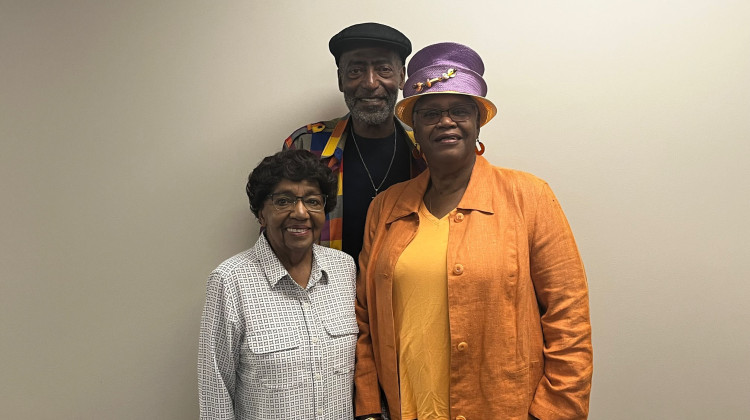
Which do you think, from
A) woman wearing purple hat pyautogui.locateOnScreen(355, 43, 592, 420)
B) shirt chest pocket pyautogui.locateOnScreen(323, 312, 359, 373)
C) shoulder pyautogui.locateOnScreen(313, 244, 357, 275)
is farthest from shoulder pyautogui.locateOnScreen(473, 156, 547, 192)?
shirt chest pocket pyautogui.locateOnScreen(323, 312, 359, 373)

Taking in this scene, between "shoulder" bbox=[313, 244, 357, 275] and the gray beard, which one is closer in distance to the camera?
"shoulder" bbox=[313, 244, 357, 275]

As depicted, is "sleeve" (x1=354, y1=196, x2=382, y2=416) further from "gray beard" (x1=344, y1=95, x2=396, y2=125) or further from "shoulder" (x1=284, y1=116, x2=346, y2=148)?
"shoulder" (x1=284, y1=116, x2=346, y2=148)

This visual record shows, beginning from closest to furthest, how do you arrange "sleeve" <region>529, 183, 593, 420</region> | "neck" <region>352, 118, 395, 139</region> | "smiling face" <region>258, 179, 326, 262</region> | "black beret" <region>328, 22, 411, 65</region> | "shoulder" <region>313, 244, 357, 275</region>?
"sleeve" <region>529, 183, 593, 420</region>
"smiling face" <region>258, 179, 326, 262</region>
"shoulder" <region>313, 244, 357, 275</region>
"black beret" <region>328, 22, 411, 65</region>
"neck" <region>352, 118, 395, 139</region>

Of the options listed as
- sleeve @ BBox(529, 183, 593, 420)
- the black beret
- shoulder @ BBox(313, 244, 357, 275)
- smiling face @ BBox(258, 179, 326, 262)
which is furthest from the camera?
the black beret

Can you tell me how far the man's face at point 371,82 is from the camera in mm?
1976

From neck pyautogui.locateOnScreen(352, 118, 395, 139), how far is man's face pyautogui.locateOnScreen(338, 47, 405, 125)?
0.07 metres

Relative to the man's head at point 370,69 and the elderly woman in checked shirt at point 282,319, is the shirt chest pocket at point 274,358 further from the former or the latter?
the man's head at point 370,69

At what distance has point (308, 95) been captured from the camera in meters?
2.29

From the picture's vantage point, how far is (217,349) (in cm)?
153

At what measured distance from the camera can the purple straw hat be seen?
64.3 inches
